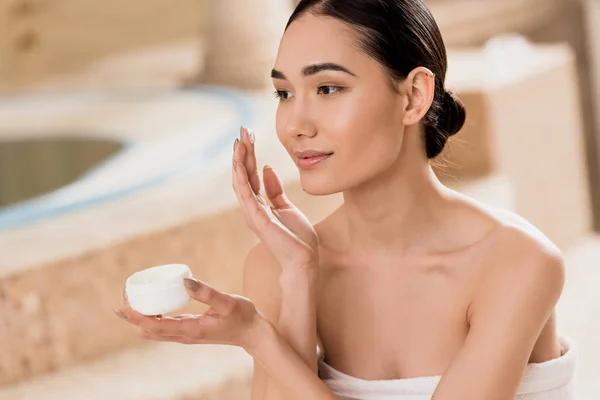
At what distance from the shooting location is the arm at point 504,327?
6.79ft

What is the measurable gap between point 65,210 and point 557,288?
2.55 m

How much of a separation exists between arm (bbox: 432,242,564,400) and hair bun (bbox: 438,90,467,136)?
1.10ft

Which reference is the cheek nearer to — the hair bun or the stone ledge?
the hair bun

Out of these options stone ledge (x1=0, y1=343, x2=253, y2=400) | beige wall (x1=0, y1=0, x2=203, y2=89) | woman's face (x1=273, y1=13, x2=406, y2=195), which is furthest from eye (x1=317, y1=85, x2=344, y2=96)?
beige wall (x1=0, y1=0, x2=203, y2=89)

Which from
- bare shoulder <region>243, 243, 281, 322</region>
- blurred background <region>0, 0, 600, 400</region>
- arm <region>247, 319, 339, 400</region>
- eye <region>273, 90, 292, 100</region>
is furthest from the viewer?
blurred background <region>0, 0, 600, 400</region>

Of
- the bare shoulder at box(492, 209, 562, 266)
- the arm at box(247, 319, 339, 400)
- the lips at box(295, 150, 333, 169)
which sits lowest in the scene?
the arm at box(247, 319, 339, 400)

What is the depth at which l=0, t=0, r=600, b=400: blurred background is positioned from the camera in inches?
143

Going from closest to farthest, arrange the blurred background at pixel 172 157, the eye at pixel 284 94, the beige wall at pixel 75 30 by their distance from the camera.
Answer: the eye at pixel 284 94 → the blurred background at pixel 172 157 → the beige wall at pixel 75 30

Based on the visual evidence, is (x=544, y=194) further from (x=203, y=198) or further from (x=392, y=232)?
(x=392, y=232)

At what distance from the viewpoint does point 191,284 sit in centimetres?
190

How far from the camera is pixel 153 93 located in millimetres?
6824

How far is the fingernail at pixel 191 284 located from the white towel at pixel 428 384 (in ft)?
1.67

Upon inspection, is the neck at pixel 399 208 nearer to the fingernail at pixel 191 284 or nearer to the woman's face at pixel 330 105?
the woman's face at pixel 330 105

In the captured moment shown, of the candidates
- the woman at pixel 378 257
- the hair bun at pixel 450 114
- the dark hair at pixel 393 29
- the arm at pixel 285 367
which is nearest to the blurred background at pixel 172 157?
the hair bun at pixel 450 114
